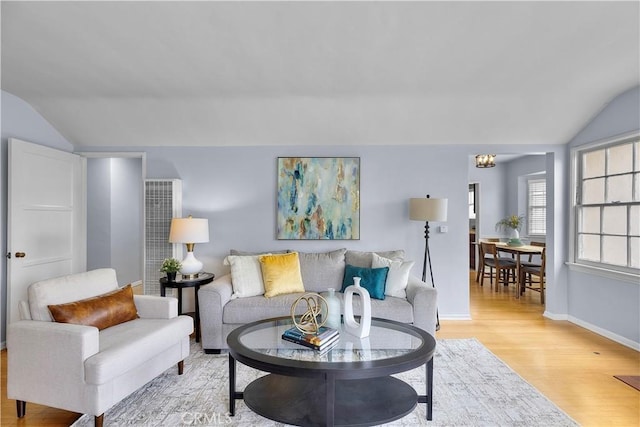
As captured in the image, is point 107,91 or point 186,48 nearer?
point 186,48

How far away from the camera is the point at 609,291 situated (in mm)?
3898

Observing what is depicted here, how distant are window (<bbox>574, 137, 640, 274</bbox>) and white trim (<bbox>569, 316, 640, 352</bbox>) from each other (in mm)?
669

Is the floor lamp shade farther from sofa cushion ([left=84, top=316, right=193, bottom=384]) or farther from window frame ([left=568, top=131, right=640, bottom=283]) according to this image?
window frame ([left=568, top=131, right=640, bottom=283])

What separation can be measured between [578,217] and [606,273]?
774mm

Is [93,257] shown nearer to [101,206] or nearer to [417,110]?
[101,206]

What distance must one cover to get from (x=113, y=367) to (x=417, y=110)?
11.6ft

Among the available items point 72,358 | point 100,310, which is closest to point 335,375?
point 72,358

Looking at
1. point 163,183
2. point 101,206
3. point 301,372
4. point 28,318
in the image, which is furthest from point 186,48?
point 101,206

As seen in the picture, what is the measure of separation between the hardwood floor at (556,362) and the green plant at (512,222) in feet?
7.75

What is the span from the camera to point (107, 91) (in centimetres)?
374

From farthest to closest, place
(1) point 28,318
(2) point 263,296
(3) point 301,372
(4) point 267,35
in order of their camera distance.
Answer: (2) point 263,296 < (4) point 267,35 < (1) point 28,318 < (3) point 301,372

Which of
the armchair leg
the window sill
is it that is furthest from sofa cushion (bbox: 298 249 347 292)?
the window sill

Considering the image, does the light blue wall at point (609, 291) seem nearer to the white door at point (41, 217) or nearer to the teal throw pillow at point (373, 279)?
the teal throw pillow at point (373, 279)

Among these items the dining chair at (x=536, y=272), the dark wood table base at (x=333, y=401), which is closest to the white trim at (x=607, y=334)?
the dining chair at (x=536, y=272)
